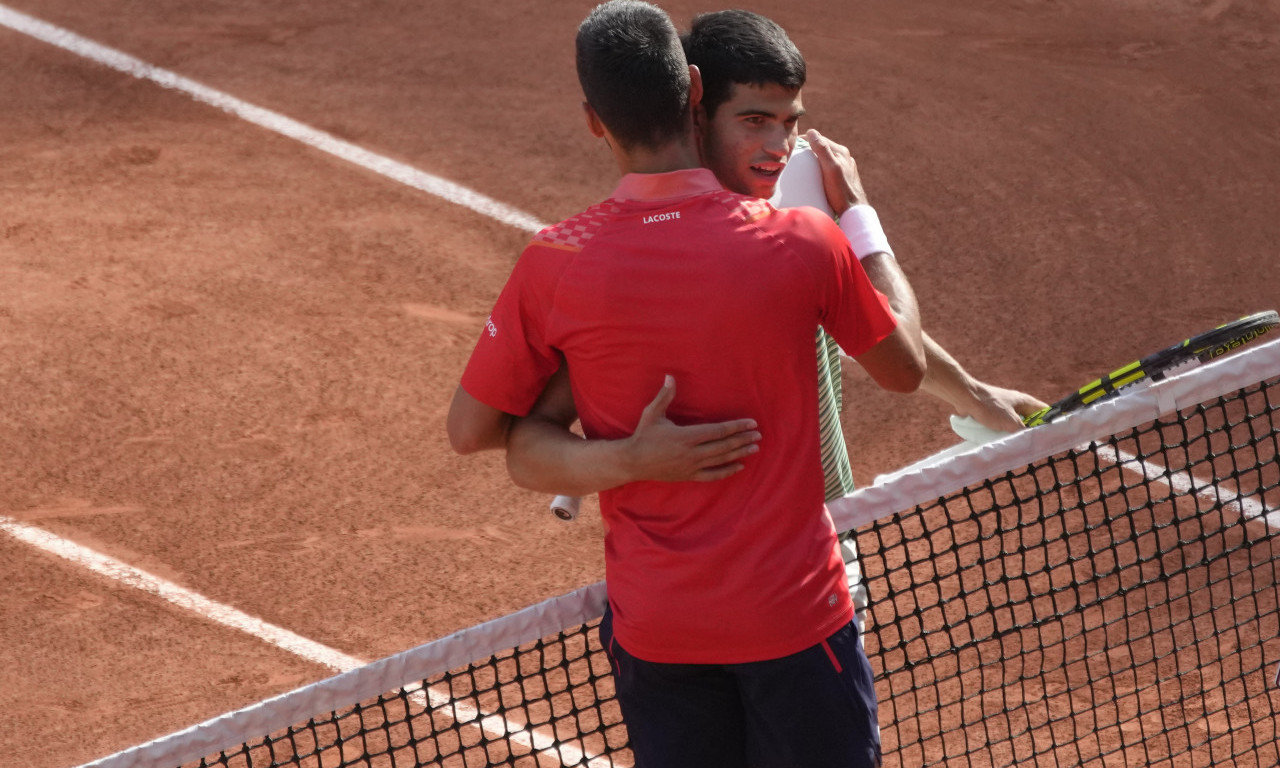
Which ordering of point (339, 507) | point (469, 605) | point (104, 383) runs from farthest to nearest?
point (104, 383) → point (339, 507) → point (469, 605)

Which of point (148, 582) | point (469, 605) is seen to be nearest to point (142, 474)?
point (148, 582)

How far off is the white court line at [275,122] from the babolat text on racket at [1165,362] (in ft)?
16.6

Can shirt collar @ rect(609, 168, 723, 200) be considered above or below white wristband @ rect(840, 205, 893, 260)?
above

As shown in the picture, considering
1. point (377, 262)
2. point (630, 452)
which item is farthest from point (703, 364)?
point (377, 262)

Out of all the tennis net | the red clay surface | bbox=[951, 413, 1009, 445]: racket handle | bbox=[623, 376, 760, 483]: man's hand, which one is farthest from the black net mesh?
bbox=[623, 376, 760, 483]: man's hand

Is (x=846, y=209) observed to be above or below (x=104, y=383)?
above

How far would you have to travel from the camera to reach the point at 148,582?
21.5 ft

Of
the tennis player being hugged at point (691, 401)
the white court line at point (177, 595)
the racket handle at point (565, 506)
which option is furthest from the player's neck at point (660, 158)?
the white court line at point (177, 595)

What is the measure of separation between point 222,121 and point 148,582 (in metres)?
4.47

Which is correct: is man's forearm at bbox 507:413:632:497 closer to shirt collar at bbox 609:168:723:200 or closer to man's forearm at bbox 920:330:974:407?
shirt collar at bbox 609:168:723:200

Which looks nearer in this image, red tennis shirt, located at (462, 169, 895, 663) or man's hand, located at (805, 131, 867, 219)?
red tennis shirt, located at (462, 169, 895, 663)

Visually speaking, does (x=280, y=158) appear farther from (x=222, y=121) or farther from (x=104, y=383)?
(x=104, y=383)

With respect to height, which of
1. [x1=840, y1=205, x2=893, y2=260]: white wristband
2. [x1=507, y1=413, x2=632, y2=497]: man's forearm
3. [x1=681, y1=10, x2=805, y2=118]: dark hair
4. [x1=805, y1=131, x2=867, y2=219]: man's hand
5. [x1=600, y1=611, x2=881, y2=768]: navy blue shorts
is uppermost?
[x1=681, y1=10, x2=805, y2=118]: dark hair

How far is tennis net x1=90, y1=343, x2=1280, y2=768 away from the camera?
3.95 m
